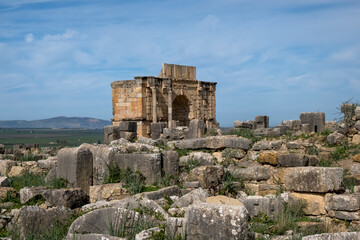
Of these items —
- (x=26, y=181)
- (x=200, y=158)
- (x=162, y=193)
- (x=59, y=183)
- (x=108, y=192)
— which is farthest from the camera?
(x=26, y=181)

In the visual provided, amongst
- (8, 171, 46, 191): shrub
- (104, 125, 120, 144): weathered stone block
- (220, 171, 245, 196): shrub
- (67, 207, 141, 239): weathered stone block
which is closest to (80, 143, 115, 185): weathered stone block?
(8, 171, 46, 191): shrub

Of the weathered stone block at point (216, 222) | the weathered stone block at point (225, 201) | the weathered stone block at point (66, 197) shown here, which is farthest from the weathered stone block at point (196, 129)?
the weathered stone block at point (216, 222)

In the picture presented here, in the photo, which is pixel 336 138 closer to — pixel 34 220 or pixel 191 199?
pixel 191 199

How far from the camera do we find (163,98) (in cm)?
2295

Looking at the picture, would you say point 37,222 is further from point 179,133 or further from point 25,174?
point 179,133

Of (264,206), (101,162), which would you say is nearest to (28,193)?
(101,162)

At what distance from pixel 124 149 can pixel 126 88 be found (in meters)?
12.2

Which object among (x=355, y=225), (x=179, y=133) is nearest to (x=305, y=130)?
(x=179, y=133)

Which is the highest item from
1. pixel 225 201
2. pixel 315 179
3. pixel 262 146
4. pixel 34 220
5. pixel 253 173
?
pixel 262 146

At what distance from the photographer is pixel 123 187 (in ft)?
28.9

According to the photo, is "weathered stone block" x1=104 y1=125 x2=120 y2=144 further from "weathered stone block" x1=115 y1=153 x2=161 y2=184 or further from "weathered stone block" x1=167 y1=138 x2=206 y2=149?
"weathered stone block" x1=115 y1=153 x2=161 y2=184

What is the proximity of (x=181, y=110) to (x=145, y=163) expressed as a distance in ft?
55.1

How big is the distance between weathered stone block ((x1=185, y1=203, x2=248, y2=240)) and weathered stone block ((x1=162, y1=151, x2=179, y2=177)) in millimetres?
4389

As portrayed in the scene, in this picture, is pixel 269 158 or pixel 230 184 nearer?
pixel 230 184
